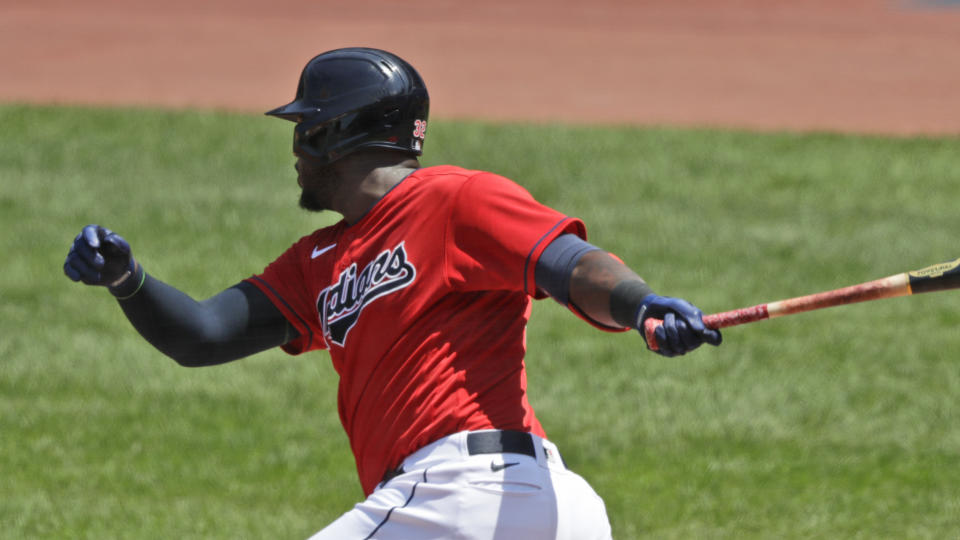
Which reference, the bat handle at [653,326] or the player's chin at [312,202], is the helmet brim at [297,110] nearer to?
the player's chin at [312,202]

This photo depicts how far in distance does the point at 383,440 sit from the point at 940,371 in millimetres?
5978

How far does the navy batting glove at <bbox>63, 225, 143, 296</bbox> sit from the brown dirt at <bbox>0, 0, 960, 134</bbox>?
11.3 m

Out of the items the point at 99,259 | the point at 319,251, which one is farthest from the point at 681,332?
the point at 99,259

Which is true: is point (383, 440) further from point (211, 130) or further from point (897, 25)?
point (897, 25)

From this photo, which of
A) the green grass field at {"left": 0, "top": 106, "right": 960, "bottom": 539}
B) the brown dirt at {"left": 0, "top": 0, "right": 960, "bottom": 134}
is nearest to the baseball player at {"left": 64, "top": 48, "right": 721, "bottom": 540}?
the green grass field at {"left": 0, "top": 106, "right": 960, "bottom": 539}

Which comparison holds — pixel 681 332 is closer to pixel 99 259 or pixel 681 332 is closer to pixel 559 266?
pixel 559 266

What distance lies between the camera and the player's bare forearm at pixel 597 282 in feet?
10.8

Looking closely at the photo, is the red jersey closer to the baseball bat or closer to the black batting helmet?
the black batting helmet

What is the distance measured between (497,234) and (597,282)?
31cm

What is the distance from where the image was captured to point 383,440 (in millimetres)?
3645

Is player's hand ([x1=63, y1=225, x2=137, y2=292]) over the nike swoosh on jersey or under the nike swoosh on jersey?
over

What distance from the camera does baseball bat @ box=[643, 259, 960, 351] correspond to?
3.15 meters

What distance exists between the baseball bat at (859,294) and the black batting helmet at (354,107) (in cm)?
113

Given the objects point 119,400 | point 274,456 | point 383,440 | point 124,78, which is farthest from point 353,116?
point 124,78
